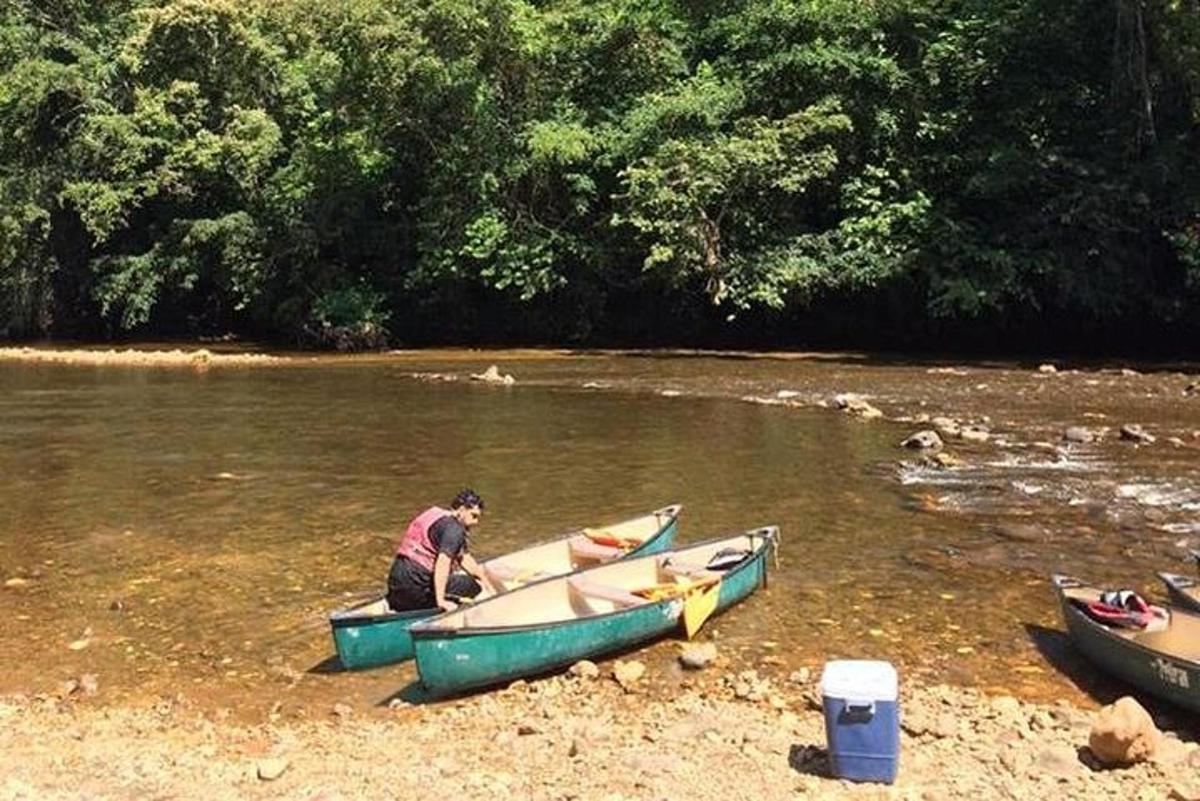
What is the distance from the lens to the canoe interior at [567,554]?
10055mm

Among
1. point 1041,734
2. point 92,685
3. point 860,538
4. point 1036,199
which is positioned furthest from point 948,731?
point 1036,199

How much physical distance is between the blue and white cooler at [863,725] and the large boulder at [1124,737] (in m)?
1.23

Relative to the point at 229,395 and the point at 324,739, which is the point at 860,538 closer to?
the point at 324,739

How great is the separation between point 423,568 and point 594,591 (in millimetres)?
1445

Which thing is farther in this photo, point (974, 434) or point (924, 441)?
point (974, 434)

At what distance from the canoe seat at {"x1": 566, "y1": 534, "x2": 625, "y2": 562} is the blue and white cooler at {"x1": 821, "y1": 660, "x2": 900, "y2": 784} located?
14.7 ft

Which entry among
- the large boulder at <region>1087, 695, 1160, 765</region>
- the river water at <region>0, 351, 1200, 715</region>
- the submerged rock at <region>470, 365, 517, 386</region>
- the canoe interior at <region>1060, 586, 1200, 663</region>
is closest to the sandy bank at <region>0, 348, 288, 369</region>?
the river water at <region>0, 351, 1200, 715</region>

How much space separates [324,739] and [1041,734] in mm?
4514

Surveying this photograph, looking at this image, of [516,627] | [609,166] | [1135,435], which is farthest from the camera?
[609,166]

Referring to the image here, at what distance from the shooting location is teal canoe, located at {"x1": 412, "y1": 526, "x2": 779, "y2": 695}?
312 inches

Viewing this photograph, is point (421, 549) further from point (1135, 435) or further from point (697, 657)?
point (1135, 435)

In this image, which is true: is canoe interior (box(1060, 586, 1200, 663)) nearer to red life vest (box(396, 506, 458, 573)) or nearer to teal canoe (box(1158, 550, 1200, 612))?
teal canoe (box(1158, 550, 1200, 612))

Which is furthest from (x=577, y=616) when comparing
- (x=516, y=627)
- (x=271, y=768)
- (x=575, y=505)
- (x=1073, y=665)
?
(x=575, y=505)

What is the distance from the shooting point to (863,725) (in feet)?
20.6
